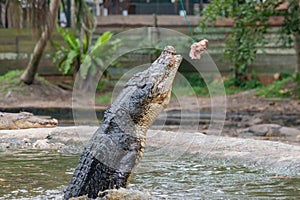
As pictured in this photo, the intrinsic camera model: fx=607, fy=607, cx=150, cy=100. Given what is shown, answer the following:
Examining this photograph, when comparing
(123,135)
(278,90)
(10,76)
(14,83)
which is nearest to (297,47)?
(278,90)

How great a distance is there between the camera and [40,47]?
490 inches

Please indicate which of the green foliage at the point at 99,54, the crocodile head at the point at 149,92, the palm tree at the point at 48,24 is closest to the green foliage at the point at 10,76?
the palm tree at the point at 48,24

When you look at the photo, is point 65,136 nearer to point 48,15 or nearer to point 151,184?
point 151,184

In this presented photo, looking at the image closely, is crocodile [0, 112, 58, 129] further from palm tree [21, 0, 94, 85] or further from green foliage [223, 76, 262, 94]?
green foliage [223, 76, 262, 94]

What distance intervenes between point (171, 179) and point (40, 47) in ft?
28.4

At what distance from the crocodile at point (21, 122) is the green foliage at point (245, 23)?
435 cm

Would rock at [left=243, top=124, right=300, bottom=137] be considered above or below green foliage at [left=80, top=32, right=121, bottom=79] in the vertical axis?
below

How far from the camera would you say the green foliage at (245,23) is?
10.7 metres

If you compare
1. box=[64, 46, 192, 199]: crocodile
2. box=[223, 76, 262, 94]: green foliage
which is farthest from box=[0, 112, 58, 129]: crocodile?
box=[223, 76, 262, 94]: green foliage

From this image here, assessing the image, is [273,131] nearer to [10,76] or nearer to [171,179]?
[171,179]

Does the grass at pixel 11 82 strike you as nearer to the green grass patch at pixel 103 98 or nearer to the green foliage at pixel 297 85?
the green grass patch at pixel 103 98

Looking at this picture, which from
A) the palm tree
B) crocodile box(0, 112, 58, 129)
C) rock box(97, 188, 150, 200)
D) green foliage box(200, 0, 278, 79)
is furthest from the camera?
the palm tree

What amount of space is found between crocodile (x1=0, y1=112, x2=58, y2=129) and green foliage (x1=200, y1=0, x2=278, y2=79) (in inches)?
171

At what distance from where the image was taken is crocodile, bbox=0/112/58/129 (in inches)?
292
